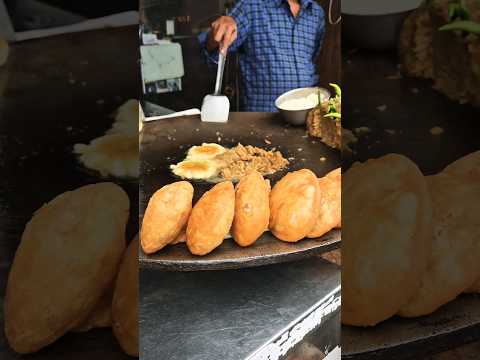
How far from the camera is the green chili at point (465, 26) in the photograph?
156 cm

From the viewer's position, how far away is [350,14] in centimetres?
153

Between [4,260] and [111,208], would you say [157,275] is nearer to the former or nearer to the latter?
[111,208]

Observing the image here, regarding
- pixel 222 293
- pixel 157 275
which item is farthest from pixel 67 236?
pixel 222 293

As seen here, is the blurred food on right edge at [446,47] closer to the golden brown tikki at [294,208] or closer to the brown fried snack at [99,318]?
the golden brown tikki at [294,208]

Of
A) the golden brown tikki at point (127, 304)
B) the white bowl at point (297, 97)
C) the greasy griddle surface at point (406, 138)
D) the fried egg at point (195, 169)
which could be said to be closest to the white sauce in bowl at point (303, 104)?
the white bowl at point (297, 97)

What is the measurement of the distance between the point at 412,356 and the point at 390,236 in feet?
1.02

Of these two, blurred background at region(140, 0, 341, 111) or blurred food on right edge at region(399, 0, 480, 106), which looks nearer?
blurred background at region(140, 0, 341, 111)

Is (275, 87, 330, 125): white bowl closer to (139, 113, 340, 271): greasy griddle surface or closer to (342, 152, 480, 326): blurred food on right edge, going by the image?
(139, 113, 340, 271): greasy griddle surface

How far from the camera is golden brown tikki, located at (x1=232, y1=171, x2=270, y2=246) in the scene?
1384 millimetres

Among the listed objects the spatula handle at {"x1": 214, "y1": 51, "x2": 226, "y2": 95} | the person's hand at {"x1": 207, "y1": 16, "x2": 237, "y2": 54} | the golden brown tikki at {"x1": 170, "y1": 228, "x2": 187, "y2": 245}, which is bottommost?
the golden brown tikki at {"x1": 170, "y1": 228, "x2": 187, "y2": 245}

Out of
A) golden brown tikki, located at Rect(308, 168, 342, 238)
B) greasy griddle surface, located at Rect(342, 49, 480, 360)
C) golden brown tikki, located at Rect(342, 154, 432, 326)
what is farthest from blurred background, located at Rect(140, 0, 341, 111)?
golden brown tikki, located at Rect(342, 154, 432, 326)

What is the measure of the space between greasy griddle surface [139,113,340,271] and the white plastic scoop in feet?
0.06

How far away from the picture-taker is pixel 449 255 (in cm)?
148

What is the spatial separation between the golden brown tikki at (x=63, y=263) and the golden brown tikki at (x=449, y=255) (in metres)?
0.74
